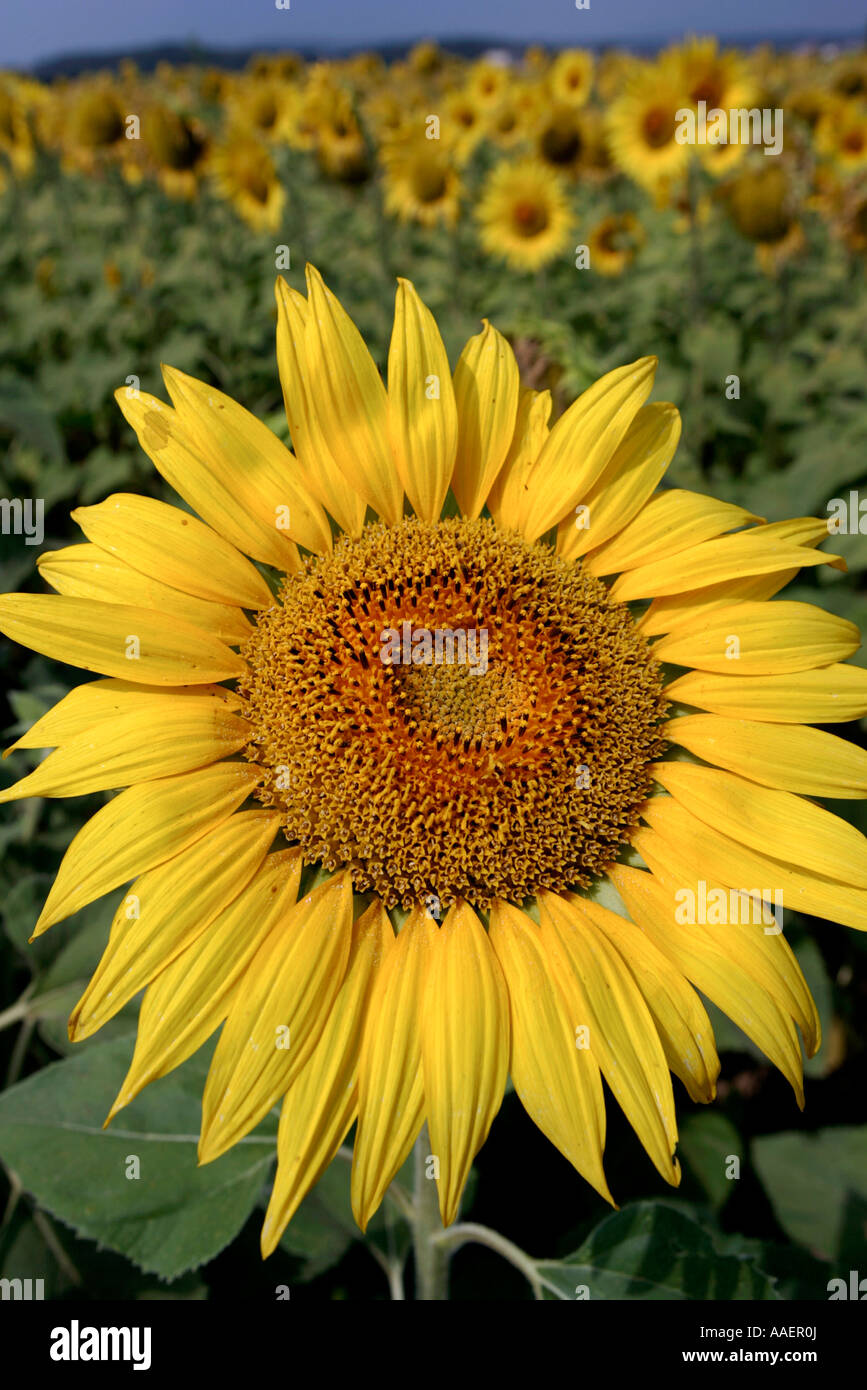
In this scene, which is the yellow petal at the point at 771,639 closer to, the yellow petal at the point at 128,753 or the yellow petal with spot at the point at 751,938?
the yellow petal with spot at the point at 751,938

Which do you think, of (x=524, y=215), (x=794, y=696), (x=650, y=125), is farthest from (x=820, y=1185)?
(x=524, y=215)

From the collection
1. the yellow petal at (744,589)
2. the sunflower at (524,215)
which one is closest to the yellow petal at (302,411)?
the yellow petal at (744,589)

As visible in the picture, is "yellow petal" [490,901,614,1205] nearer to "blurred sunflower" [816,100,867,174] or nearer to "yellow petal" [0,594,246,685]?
"yellow petal" [0,594,246,685]

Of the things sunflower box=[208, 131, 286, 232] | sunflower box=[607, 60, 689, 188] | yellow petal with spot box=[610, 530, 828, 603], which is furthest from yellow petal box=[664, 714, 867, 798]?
sunflower box=[208, 131, 286, 232]
